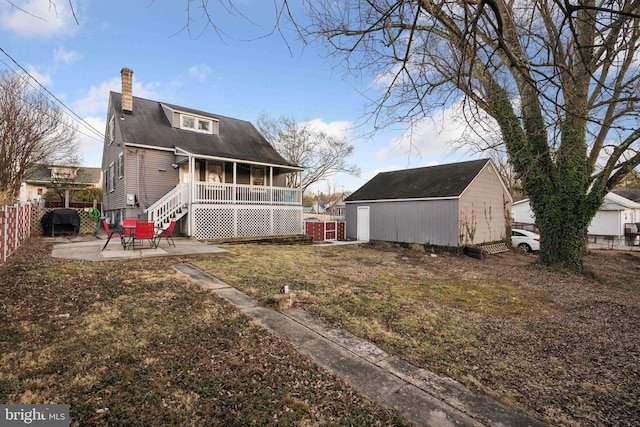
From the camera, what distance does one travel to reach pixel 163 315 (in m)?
4.02

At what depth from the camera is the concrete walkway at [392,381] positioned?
236cm

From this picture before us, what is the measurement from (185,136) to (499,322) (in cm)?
1603

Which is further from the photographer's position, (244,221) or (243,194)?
(243,194)

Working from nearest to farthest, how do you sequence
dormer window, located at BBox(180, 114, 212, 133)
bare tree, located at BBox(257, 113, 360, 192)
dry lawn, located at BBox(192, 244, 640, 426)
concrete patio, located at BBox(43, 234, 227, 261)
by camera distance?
dry lawn, located at BBox(192, 244, 640, 426), concrete patio, located at BBox(43, 234, 227, 261), dormer window, located at BBox(180, 114, 212, 133), bare tree, located at BBox(257, 113, 360, 192)

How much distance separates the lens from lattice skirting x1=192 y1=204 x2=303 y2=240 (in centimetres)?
1290

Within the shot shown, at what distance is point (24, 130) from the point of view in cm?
1681

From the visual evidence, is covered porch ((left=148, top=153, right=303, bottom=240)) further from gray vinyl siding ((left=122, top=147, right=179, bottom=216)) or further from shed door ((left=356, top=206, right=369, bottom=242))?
shed door ((left=356, top=206, right=369, bottom=242))

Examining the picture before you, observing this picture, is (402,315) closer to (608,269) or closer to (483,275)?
(483,275)

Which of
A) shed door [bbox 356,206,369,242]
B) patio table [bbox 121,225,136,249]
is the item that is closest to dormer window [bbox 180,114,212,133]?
patio table [bbox 121,225,136,249]

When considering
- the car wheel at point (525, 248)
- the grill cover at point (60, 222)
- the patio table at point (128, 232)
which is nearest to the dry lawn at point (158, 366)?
the patio table at point (128, 232)

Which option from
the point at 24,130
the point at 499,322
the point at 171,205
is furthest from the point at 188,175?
the point at 499,322

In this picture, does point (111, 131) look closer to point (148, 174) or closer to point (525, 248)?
point (148, 174)

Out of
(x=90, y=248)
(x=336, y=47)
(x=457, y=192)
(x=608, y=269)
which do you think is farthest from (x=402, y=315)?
(x=608, y=269)

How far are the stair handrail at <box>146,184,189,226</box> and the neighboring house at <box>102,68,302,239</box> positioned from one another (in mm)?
21
